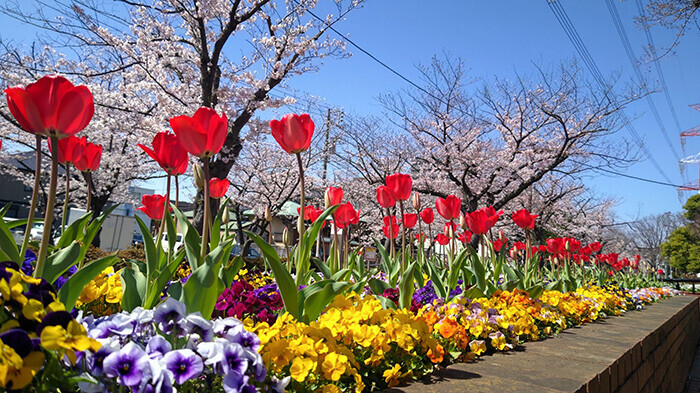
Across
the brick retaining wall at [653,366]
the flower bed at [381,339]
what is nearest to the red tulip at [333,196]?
the flower bed at [381,339]

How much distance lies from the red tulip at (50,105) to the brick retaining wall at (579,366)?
4.35 feet

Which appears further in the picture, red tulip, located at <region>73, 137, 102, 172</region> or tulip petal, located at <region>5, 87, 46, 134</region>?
red tulip, located at <region>73, 137, 102, 172</region>

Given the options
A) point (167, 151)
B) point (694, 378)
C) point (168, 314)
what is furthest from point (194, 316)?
point (694, 378)

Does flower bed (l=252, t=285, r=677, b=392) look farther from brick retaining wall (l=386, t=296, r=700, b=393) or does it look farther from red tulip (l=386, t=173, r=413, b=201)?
red tulip (l=386, t=173, r=413, b=201)

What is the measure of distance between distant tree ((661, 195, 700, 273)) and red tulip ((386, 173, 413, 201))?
1264 inches

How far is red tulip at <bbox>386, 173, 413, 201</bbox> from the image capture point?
2969 mm

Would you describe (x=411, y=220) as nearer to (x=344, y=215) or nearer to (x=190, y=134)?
(x=344, y=215)

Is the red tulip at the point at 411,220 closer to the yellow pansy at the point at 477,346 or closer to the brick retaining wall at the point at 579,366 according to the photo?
the brick retaining wall at the point at 579,366

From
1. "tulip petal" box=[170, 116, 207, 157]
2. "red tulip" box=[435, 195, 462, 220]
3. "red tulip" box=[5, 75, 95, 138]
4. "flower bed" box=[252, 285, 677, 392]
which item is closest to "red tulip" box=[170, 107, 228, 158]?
"tulip petal" box=[170, 116, 207, 157]

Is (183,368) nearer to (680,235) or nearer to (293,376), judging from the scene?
(293,376)

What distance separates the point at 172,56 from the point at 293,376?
8779 millimetres

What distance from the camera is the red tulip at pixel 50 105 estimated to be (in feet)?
4.13

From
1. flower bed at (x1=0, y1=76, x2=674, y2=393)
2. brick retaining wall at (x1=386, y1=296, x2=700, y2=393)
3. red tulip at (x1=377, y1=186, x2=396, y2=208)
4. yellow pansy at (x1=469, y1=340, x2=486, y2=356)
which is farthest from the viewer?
red tulip at (x1=377, y1=186, x2=396, y2=208)

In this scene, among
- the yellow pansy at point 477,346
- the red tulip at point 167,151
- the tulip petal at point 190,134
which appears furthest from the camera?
the yellow pansy at point 477,346
